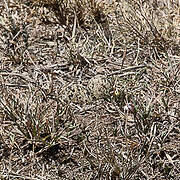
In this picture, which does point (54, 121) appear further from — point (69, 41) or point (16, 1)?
point (16, 1)

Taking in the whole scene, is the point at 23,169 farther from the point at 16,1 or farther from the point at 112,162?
the point at 16,1

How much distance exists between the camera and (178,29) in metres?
2.29

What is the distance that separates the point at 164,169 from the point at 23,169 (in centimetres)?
65

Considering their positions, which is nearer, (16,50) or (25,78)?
(25,78)

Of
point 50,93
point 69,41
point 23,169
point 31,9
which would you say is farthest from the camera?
point 31,9

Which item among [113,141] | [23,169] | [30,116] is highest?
[30,116]

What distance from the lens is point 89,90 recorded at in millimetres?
2062

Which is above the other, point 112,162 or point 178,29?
point 178,29

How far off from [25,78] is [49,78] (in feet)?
0.47

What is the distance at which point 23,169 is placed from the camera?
1749 millimetres

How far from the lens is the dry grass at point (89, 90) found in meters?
1.73

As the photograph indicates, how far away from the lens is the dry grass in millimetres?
1734

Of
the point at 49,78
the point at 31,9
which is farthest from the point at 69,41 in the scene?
the point at 31,9

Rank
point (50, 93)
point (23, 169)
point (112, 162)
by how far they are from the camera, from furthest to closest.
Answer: point (50, 93) → point (23, 169) → point (112, 162)
